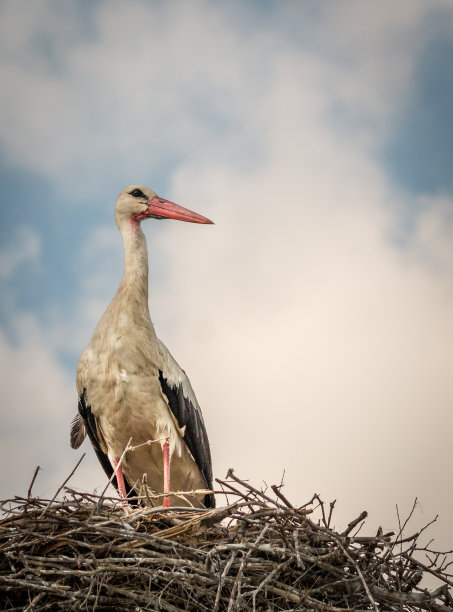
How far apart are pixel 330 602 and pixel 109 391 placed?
8.74 ft

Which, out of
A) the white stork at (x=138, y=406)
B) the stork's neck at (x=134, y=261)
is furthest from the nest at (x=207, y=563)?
the stork's neck at (x=134, y=261)

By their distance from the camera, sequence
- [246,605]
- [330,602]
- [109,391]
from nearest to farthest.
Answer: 1. [246,605]
2. [330,602]
3. [109,391]

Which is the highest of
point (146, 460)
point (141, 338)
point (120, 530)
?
point (141, 338)

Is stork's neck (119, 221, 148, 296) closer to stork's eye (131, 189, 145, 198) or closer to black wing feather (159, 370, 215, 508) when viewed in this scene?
stork's eye (131, 189, 145, 198)

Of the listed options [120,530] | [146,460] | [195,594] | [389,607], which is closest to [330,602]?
[389,607]

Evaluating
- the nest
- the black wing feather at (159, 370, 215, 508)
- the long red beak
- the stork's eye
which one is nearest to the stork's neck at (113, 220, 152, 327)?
the long red beak

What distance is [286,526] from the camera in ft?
16.5

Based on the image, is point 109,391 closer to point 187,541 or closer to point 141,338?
point 141,338

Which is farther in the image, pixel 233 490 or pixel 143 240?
pixel 143 240

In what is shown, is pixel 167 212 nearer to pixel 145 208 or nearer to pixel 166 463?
pixel 145 208

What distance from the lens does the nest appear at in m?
4.81

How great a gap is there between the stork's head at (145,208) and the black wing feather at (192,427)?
171cm

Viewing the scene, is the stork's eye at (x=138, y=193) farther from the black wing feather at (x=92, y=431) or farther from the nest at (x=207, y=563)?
the nest at (x=207, y=563)

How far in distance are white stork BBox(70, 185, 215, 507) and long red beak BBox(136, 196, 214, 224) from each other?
2.21 feet
